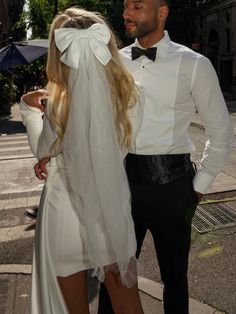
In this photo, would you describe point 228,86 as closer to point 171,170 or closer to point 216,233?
point 216,233

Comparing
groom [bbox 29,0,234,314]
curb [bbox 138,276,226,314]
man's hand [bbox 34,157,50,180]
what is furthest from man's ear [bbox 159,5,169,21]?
curb [bbox 138,276,226,314]

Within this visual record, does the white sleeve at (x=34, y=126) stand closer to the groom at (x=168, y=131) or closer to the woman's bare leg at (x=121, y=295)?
the groom at (x=168, y=131)

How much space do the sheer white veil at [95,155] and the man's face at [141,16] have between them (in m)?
0.35

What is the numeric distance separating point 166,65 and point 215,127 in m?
0.48

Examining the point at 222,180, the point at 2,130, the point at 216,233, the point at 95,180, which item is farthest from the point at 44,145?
the point at 2,130

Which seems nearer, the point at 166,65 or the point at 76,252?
the point at 76,252

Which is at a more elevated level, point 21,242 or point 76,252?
point 76,252

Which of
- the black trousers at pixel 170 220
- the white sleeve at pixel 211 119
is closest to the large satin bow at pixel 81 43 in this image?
the white sleeve at pixel 211 119

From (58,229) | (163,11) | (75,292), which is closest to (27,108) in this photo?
(58,229)

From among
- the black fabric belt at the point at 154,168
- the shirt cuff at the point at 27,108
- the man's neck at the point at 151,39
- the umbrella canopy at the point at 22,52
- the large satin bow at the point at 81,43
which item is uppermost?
the large satin bow at the point at 81,43

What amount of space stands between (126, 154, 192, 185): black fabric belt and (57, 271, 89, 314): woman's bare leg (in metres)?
0.64

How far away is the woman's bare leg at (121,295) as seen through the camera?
2.17 m

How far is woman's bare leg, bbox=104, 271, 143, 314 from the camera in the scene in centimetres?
217

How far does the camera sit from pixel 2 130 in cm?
1467
